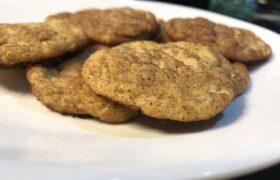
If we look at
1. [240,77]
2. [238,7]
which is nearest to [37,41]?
[240,77]

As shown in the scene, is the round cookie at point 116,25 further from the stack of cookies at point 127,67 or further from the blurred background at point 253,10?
the blurred background at point 253,10

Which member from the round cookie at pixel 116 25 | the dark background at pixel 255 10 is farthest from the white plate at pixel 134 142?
the dark background at pixel 255 10

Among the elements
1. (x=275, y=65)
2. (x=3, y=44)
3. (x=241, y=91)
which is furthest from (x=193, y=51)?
(x=3, y=44)

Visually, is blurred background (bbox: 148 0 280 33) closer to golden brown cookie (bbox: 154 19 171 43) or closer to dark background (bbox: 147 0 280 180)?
dark background (bbox: 147 0 280 180)

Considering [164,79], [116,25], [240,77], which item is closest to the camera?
[164,79]

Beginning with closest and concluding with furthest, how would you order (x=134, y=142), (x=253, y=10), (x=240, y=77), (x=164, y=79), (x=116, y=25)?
(x=134, y=142)
(x=164, y=79)
(x=240, y=77)
(x=116, y=25)
(x=253, y=10)

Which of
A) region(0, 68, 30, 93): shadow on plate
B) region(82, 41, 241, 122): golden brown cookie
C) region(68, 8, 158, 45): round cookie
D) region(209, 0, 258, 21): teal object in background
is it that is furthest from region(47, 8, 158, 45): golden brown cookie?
region(209, 0, 258, 21): teal object in background

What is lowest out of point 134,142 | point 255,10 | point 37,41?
point 255,10

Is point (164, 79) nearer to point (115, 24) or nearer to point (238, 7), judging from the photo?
point (115, 24)
